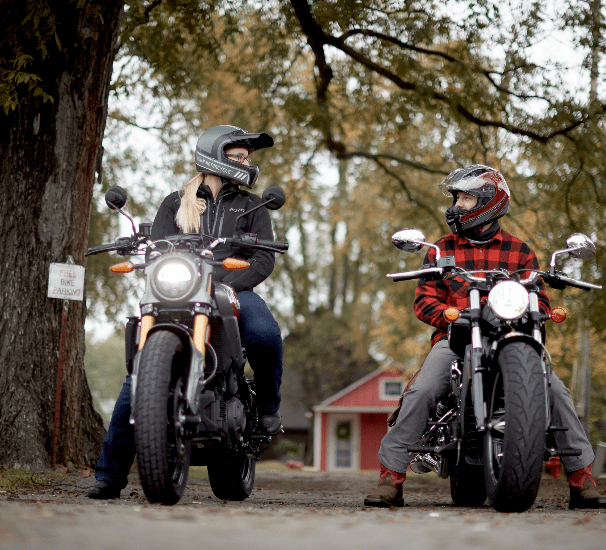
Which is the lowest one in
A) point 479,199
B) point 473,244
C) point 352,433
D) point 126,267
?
point 352,433

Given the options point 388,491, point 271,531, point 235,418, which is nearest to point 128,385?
point 235,418

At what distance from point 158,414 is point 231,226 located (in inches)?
62.6

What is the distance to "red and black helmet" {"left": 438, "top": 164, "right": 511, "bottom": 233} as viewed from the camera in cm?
524

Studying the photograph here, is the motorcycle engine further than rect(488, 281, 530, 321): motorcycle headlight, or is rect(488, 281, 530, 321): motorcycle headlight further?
the motorcycle engine

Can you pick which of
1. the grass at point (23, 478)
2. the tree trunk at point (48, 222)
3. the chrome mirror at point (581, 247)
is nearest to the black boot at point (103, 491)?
the grass at point (23, 478)

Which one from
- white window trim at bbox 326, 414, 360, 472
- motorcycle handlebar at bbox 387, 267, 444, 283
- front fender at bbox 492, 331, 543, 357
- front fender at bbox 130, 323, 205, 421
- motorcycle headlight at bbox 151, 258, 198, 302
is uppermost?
motorcycle handlebar at bbox 387, 267, 444, 283

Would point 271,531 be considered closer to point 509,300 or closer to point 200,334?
point 200,334

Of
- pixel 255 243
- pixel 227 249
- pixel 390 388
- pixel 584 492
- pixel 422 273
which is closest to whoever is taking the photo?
pixel 255 243

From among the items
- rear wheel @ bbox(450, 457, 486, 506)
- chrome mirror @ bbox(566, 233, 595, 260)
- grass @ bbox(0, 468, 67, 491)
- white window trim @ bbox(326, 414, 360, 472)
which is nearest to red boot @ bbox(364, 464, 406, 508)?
rear wheel @ bbox(450, 457, 486, 506)

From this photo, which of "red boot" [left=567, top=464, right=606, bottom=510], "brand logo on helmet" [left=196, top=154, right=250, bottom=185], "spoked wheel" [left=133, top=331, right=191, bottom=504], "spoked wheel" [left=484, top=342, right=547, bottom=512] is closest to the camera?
"spoked wheel" [left=133, top=331, right=191, bottom=504]

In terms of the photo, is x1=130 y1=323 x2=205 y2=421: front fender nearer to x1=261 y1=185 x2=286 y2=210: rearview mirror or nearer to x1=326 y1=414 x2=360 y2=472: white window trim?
x1=261 y1=185 x2=286 y2=210: rearview mirror

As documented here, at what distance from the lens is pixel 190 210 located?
5.00 metres

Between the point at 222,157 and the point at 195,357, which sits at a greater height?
the point at 222,157

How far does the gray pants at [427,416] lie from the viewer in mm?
4836
